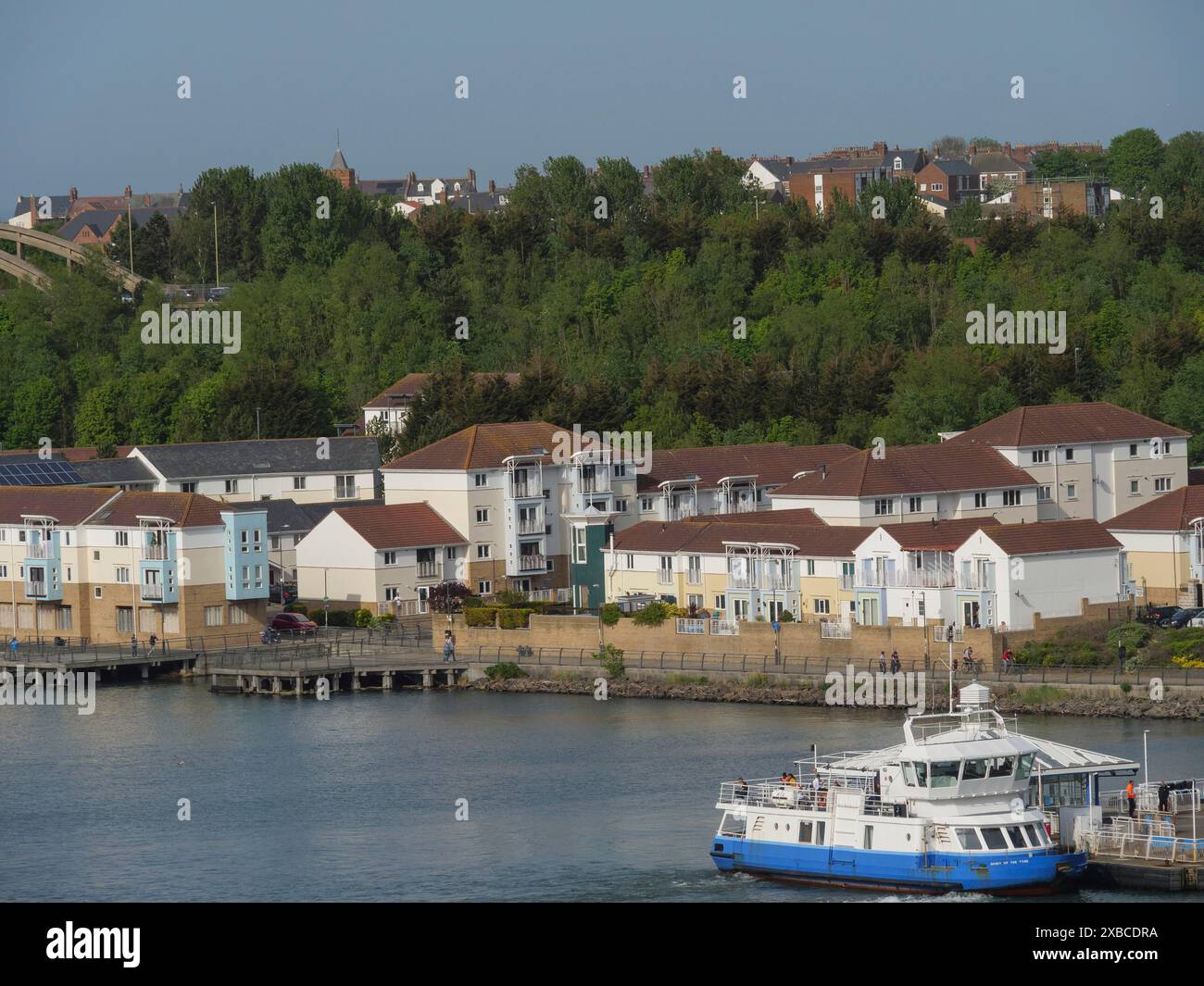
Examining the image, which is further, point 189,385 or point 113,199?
point 113,199

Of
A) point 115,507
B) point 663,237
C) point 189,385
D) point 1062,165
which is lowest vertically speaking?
point 115,507

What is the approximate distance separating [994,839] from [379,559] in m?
33.4

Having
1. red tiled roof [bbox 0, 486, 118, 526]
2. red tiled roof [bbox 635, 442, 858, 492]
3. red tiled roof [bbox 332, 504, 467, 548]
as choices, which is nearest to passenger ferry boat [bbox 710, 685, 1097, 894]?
red tiled roof [bbox 332, 504, 467, 548]

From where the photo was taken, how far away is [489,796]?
43938 mm

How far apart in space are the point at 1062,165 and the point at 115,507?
10103cm

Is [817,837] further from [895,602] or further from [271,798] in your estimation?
[895,602]

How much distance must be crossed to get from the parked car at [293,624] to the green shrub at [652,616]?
10211 millimetres

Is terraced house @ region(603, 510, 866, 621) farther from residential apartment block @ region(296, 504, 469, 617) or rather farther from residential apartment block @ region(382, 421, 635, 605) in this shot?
residential apartment block @ region(296, 504, 469, 617)

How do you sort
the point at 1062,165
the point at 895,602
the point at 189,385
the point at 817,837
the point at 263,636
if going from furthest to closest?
the point at 1062,165 → the point at 189,385 → the point at 263,636 → the point at 895,602 → the point at 817,837

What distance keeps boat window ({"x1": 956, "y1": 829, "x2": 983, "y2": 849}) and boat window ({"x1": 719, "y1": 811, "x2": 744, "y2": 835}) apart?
11.5 feet

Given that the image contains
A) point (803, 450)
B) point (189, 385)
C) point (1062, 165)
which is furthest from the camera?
point (1062, 165)

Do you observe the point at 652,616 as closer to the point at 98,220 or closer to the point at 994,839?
the point at 994,839

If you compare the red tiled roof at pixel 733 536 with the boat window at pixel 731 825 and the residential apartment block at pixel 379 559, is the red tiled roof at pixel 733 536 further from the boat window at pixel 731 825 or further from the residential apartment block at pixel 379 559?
the boat window at pixel 731 825

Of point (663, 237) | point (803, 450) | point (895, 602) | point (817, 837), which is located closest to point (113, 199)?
point (663, 237)
